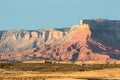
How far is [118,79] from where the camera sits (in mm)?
64500

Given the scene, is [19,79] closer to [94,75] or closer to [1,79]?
[1,79]

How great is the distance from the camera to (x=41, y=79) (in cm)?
6372

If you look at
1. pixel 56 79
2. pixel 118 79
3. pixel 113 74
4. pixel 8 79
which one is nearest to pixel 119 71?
pixel 113 74

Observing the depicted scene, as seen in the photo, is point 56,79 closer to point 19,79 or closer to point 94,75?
point 19,79

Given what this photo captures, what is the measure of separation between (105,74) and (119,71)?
2.53 m

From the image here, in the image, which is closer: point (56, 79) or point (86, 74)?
point (56, 79)

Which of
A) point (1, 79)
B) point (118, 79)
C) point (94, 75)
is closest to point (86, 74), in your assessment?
point (94, 75)

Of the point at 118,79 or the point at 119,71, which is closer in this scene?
the point at 118,79

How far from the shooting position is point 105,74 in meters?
75.9

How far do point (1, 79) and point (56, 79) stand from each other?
308 inches

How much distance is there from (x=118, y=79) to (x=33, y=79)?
12185 millimetres

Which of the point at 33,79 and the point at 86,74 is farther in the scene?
the point at 86,74

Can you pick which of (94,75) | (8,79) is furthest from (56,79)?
(94,75)

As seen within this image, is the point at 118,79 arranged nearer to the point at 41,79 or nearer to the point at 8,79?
the point at 41,79
